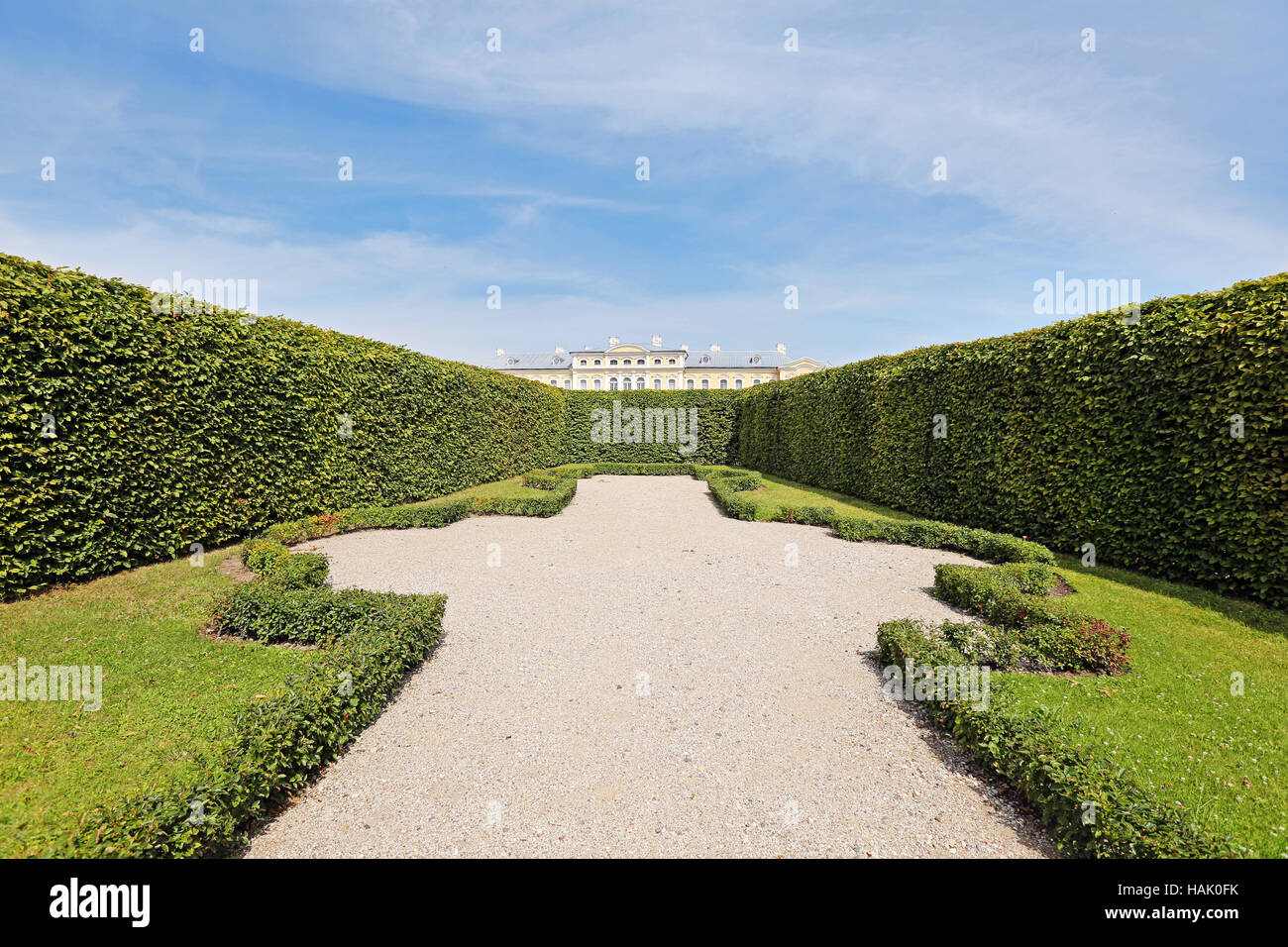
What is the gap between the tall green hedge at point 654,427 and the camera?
33406mm

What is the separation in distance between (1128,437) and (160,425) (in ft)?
52.9

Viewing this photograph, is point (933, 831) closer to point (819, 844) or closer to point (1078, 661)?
point (819, 844)

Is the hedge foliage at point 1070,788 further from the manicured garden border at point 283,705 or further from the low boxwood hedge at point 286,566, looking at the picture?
the low boxwood hedge at point 286,566

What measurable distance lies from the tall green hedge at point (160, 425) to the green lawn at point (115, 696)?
1.02 meters

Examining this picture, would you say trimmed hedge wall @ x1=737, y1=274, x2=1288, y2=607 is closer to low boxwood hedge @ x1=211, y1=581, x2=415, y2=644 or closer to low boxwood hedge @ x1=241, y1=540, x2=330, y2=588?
low boxwood hedge @ x1=211, y1=581, x2=415, y2=644

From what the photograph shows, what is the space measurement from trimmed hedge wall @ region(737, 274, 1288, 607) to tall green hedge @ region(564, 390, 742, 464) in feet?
59.7

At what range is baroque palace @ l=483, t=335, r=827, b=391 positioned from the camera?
86.0 meters

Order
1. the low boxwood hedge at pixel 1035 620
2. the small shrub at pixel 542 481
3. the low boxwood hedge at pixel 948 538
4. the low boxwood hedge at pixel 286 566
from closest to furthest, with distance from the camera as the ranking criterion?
the low boxwood hedge at pixel 1035 620 → the low boxwood hedge at pixel 286 566 → the low boxwood hedge at pixel 948 538 → the small shrub at pixel 542 481

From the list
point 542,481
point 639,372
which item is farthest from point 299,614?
point 639,372

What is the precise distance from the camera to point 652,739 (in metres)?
4.73

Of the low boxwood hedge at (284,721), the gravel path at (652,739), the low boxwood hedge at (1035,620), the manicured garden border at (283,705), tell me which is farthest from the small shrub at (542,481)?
the low boxwood hedge at (1035,620)

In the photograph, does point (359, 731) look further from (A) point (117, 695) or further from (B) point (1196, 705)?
(B) point (1196, 705)

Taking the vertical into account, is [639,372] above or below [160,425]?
above

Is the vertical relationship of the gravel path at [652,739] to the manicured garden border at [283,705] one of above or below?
below
